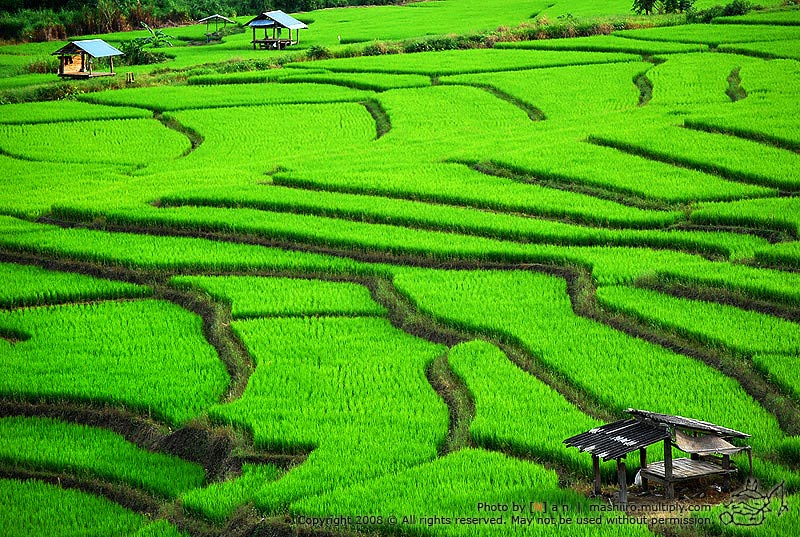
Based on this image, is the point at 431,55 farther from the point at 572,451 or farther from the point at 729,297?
the point at 572,451

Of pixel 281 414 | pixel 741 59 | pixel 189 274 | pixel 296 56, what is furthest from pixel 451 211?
pixel 296 56

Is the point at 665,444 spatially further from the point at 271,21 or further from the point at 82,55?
the point at 271,21

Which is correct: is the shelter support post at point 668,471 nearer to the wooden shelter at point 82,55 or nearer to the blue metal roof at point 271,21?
the wooden shelter at point 82,55

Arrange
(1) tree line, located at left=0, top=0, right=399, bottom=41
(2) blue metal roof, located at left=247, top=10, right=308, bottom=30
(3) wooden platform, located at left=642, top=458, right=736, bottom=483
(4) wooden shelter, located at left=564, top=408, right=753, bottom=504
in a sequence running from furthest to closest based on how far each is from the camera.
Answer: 1. (1) tree line, located at left=0, top=0, right=399, bottom=41
2. (2) blue metal roof, located at left=247, top=10, right=308, bottom=30
3. (3) wooden platform, located at left=642, top=458, right=736, bottom=483
4. (4) wooden shelter, located at left=564, top=408, right=753, bottom=504

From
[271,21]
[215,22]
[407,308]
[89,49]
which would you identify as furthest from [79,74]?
[407,308]

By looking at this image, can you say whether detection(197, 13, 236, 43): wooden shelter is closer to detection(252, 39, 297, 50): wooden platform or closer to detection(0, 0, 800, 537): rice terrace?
detection(252, 39, 297, 50): wooden platform

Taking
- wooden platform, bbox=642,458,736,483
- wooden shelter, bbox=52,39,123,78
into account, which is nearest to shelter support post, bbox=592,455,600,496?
wooden platform, bbox=642,458,736,483

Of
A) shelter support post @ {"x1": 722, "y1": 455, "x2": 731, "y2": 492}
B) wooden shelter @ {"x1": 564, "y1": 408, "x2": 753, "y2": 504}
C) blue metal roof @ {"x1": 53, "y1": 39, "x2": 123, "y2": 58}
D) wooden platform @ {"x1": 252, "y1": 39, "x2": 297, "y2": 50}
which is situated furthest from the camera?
wooden platform @ {"x1": 252, "y1": 39, "x2": 297, "y2": 50}
